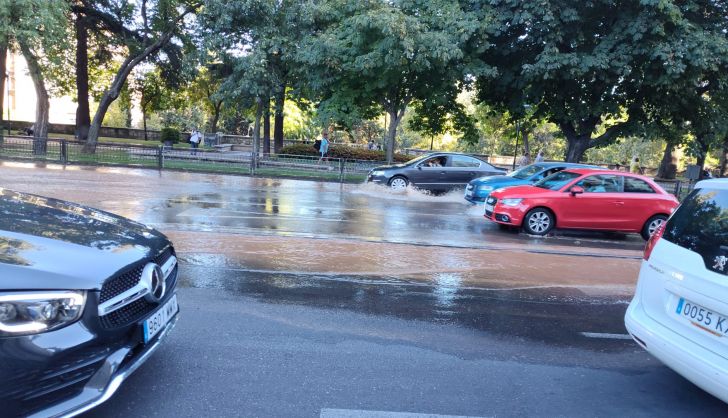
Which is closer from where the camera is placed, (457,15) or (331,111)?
(457,15)

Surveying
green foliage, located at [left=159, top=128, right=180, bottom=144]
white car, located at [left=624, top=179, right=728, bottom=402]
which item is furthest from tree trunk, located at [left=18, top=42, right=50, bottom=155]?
white car, located at [left=624, top=179, right=728, bottom=402]

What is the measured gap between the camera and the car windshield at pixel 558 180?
11.5m

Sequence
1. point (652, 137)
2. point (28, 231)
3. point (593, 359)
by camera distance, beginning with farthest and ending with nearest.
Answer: point (652, 137) → point (593, 359) → point (28, 231)

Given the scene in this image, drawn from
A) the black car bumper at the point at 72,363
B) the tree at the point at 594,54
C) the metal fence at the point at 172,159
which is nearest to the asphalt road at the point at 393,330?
the black car bumper at the point at 72,363

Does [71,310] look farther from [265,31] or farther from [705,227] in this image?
[265,31]

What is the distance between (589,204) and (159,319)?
9985 mm

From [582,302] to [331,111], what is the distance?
1625 cm

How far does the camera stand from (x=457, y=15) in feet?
61.7

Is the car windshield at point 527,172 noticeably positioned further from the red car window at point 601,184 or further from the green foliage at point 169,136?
the green foliage at point 169,136

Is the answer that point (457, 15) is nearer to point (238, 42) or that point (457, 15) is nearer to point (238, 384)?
point (238, 42)

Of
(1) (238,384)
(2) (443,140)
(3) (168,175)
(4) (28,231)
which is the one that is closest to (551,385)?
(1) (238,384)

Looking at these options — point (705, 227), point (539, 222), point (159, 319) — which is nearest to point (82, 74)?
point (539, 222)

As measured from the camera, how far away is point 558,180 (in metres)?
11.8

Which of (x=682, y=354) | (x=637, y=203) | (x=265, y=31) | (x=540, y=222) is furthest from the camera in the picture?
(x=265, y=31)
